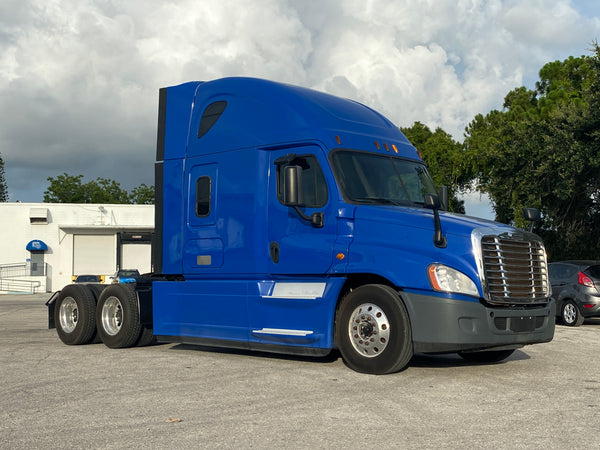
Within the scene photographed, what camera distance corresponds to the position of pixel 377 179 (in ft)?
30.5

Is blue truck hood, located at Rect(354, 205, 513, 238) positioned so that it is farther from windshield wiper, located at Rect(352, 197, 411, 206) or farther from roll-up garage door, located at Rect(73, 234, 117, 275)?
roll-up garage door, located at Rect(73, 234, 117, 275)

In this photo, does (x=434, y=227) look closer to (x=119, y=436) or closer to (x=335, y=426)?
(x=335, y=426)

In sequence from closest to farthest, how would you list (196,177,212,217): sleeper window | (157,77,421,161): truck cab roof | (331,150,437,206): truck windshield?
(331,150,437,206): truck windshield → (157,77,421,161): truck cab roof → (196,177,212,217): sleeper window

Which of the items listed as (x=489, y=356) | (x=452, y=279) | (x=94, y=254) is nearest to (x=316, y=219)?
(x=452, y=279)

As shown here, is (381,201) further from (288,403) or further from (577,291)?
(577,291)

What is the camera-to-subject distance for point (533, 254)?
871cm

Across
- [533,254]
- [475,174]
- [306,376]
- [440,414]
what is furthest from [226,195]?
[475,174]

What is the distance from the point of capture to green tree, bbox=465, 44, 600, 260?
2169cm

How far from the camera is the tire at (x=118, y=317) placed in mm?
11141

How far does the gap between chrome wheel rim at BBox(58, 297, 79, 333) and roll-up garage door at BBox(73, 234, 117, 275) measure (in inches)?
1666

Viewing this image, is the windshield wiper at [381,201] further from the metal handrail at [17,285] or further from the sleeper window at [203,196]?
the metal handrail at [17,285]

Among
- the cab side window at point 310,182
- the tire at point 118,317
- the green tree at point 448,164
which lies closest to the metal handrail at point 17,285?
the green tree at point 448,164

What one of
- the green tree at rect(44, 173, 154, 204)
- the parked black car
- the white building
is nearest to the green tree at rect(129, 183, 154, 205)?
the green tree at rect(44, 173, 154, 204)

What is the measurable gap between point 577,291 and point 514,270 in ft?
31.1
